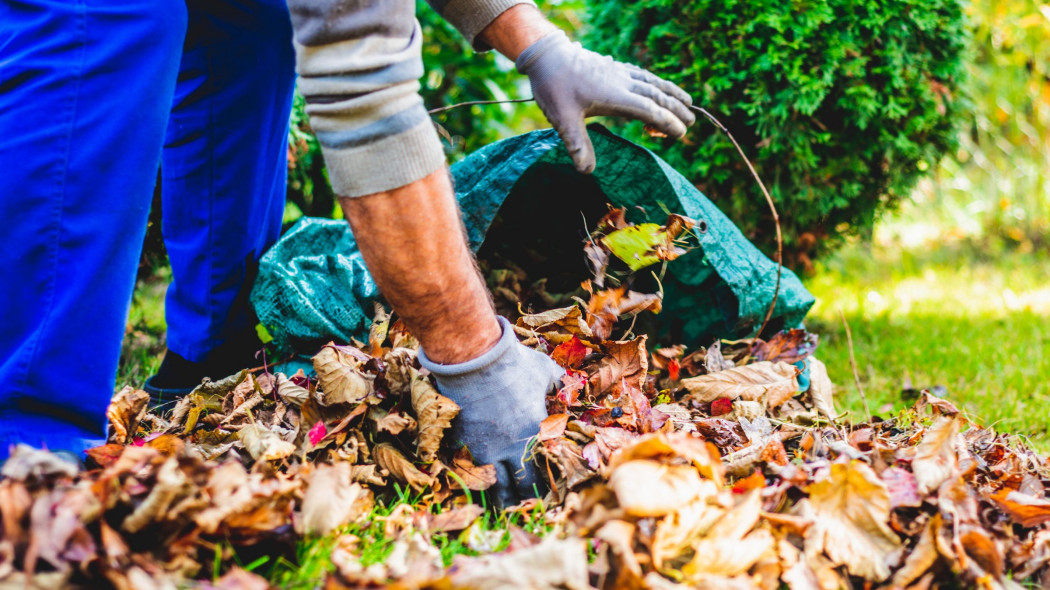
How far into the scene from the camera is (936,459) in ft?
3.84

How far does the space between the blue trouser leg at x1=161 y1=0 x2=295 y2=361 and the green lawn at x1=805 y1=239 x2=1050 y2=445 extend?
1739mm

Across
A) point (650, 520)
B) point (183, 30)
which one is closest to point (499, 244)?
point (183, 30)

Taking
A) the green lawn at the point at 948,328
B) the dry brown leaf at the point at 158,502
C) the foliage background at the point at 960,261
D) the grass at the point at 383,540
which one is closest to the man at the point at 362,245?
the grass at the point at 383,540

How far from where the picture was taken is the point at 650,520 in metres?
1.02

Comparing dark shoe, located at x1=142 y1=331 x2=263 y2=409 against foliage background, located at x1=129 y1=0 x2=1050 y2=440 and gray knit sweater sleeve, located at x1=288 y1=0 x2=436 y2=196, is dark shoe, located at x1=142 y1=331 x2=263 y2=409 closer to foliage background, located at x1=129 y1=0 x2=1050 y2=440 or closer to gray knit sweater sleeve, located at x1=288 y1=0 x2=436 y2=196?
foliage background, located at x1=129 y1=0 x2=1050 y2=440

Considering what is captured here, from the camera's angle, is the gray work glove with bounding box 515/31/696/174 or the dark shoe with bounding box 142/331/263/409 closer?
A: the gray work glove with bounding box 515/31/696/174

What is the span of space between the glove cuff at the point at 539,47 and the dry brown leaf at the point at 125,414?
1.06 metres

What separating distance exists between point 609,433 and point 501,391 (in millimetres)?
221

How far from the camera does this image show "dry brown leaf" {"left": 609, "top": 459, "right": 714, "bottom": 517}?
3.14ft

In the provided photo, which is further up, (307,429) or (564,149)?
(564,149)

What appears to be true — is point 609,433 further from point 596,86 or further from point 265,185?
point 265,185

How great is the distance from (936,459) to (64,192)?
148cm

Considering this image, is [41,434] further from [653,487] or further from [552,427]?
[653,487]

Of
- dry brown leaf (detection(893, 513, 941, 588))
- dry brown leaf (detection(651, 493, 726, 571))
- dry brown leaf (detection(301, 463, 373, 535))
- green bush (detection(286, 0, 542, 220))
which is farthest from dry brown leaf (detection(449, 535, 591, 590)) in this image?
green bush (detection(286, 0, 542, 220))
